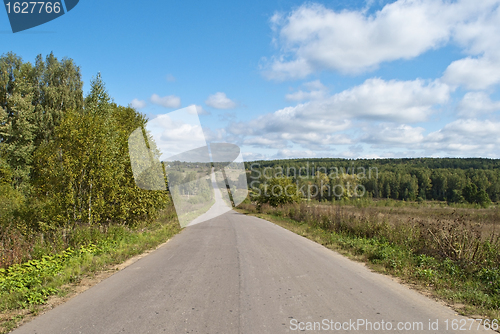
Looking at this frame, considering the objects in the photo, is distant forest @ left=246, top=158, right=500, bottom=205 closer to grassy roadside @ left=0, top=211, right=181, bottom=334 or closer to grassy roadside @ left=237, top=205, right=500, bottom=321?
grassy roadside @ left=237, top=205, right=500, bottom=321

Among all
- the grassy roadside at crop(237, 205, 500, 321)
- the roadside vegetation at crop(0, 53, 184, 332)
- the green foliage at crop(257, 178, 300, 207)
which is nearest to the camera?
the grassy roadside at crop(237, 205, 500, 321)

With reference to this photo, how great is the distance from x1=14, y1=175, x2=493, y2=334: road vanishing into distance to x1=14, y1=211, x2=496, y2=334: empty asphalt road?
0.05 ft

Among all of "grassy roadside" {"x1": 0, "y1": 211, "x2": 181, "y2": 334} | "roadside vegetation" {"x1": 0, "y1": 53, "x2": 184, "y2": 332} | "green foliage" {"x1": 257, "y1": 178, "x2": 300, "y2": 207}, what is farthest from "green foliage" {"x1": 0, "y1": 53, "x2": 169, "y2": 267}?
"green foliage" {"x1": 257, "y1": 178, "x2": 300, "y2": 207}

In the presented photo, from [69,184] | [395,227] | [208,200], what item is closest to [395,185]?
[208,200]

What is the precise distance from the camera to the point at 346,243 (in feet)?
39.9

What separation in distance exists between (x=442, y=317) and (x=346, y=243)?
7.50 meters

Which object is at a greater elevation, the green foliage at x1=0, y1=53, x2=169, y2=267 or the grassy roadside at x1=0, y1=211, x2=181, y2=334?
the green foliage at x1=0, y1=53, x2=169, y2=267

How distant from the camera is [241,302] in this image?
16.6 ft

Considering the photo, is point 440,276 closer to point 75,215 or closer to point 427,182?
point 75,215

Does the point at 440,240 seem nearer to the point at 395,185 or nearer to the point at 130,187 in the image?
the point at 130,187

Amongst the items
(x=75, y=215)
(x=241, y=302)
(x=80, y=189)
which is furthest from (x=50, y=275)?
(x=80, y=189)

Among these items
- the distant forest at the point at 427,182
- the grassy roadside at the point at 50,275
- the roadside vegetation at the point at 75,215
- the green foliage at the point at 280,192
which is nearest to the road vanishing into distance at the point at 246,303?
the grassy roadside at the point at 50,275

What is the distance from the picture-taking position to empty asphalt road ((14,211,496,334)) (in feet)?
13.7

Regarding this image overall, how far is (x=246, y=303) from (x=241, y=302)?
3.9 inches
